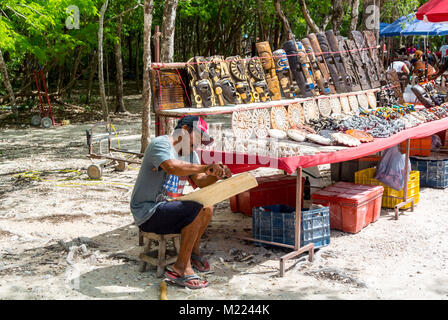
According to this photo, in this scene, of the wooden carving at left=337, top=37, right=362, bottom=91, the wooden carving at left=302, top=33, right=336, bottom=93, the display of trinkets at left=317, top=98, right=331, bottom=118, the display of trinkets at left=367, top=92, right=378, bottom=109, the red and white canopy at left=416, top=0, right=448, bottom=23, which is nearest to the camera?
the display of trinkets at left=317, top=98, right=331, bottom=118

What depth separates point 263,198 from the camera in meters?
6.40

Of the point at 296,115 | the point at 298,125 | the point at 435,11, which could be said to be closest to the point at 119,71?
the point at 435,11

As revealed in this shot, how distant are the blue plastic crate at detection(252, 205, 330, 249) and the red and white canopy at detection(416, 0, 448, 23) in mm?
4711

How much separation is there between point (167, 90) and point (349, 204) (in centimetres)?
240

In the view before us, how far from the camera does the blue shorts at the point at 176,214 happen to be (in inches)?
166

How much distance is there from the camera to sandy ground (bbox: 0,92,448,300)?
4289mm

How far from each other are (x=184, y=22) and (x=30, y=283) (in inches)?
929

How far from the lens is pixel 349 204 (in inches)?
229

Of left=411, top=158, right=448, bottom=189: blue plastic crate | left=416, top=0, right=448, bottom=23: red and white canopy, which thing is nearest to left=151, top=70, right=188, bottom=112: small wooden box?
left=411, top=158, right=448, bottom=189: blue plastic crate

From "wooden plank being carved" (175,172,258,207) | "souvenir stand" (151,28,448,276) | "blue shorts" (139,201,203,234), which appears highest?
"souvenir stand" (151,28,448,276)

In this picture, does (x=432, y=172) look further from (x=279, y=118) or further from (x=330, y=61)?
(x=279, y=118)

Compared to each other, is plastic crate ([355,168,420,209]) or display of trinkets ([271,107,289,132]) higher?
display of trinkets ([271,107,289,132])

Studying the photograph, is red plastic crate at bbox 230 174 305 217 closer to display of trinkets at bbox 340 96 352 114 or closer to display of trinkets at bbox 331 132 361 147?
display of trinkets at bbox 331 132 361 147

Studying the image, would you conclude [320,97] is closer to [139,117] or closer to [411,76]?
[411,76]
